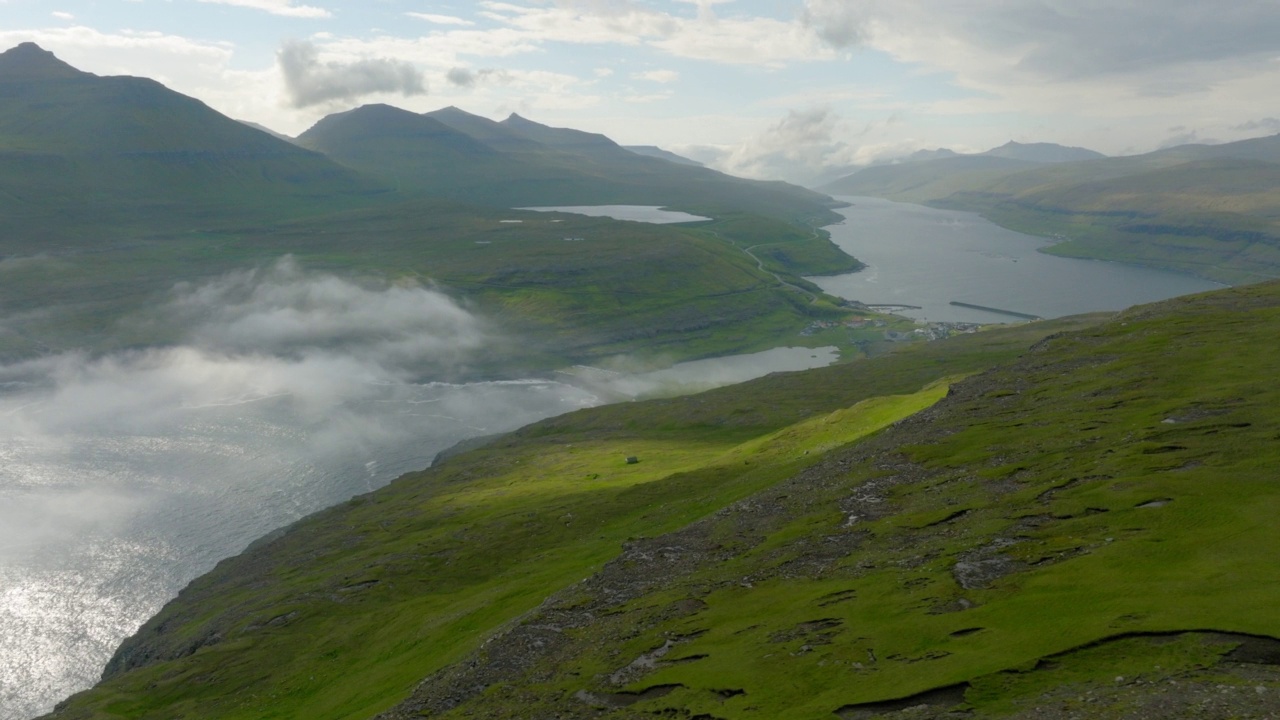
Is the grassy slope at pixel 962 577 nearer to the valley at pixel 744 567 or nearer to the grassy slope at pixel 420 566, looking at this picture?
the valley at pixel 744 567

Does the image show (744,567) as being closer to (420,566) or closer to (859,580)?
(859,580)

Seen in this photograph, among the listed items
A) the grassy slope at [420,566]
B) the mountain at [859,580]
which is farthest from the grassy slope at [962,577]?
the grassy slope at [420,566]

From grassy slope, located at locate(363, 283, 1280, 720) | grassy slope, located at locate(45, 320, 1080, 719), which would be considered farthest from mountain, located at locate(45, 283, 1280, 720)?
grassy slope, located at locate(45, 320, 1080, 719)

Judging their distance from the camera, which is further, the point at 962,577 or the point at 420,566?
the point at 420,566

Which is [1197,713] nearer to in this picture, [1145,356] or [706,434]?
[1145,356]

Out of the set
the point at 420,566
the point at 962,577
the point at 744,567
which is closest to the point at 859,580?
the point at 962,577

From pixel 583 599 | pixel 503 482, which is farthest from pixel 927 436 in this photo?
pixel 503 482
